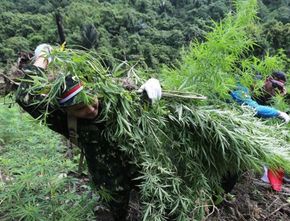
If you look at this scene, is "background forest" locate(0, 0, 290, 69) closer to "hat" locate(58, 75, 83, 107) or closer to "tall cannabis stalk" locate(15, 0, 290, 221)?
"tall cannabis stalk" locate(15, 0, 290, 221)

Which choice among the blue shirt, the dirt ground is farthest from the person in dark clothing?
the dirt ground

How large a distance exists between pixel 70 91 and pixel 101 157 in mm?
576

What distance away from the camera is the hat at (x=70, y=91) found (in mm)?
1810

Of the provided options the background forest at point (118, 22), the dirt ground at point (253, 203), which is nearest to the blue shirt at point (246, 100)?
the dirt ground at point (253, 203)

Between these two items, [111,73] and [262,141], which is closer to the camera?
[111,73]

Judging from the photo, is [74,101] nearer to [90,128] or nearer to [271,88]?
[90,128]

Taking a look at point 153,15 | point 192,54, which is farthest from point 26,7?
point 192,54

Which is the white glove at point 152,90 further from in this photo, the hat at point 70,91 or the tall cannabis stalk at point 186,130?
the hat at point 70,91

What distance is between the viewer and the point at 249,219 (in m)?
3.06

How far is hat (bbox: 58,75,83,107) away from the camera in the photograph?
1.81 meters

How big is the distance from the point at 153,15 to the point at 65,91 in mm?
40343

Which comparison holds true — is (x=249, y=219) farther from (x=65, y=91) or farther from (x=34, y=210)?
(x=65, y=91)

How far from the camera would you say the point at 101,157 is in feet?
7.29

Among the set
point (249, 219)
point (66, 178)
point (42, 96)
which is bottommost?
point (249, 219)
